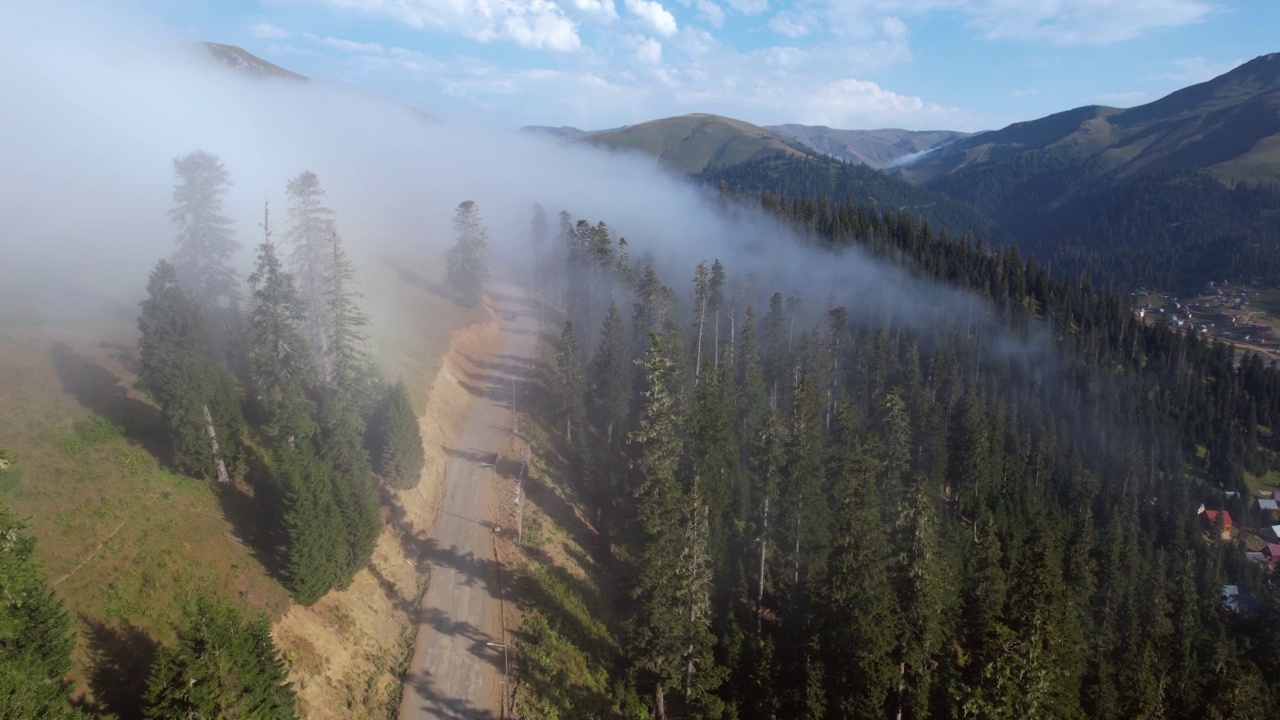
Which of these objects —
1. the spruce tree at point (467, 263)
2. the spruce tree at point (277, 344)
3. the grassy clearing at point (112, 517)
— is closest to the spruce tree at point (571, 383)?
the spruce tree at point (277, 344)

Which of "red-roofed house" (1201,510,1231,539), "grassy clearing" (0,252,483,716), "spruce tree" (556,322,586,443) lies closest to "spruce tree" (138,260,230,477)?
"grassy clearing" (0,252,483,716)

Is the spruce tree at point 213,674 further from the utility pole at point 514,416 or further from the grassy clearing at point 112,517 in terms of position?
the utility pole at point 514,416

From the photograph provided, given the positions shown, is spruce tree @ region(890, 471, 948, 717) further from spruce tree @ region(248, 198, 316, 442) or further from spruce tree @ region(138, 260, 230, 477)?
spruce tree @ region(138, 260, 230, 477)

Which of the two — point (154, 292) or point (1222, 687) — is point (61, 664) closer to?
point (154, 292)

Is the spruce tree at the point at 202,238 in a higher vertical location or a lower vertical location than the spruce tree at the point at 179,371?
higher

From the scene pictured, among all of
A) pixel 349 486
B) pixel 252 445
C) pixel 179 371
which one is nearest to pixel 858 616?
pixel 349 486

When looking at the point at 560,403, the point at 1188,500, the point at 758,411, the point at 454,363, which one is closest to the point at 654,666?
the point at 560,403
